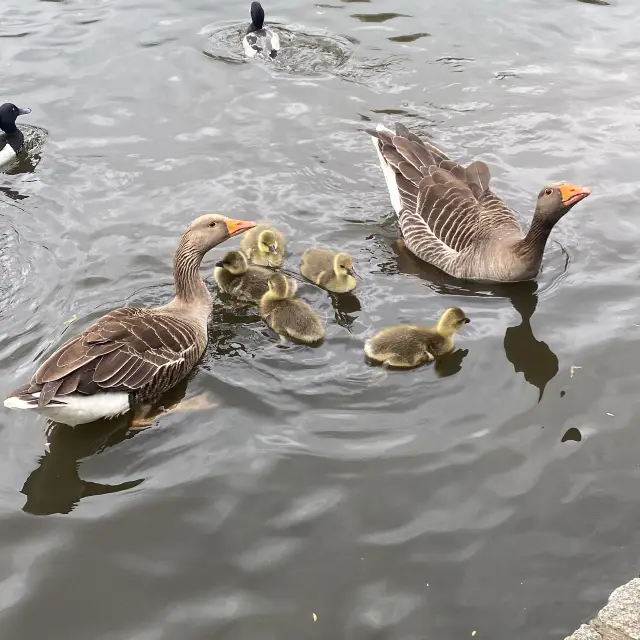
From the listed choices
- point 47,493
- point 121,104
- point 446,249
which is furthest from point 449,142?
point 47,493

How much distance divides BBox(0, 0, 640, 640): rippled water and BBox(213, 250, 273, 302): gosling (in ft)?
0.86

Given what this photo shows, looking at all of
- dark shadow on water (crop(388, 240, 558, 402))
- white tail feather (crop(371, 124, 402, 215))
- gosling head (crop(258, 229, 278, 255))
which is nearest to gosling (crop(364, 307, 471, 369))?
dark shadow on water (crop(388, 240, 558, 402))

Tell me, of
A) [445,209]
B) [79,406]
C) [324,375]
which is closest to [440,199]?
[445,209]

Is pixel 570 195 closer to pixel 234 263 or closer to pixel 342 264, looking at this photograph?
pixel 342 264

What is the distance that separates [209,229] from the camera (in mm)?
6699

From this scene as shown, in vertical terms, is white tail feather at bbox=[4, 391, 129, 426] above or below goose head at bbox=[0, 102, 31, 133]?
below

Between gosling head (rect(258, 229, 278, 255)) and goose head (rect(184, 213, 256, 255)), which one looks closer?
goose head (rect(184, 213, 256, 255))

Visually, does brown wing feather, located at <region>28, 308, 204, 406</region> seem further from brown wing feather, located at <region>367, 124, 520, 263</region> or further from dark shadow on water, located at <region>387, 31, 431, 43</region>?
dark shadow on water, located at <region>387, 31, 431, 43</region>

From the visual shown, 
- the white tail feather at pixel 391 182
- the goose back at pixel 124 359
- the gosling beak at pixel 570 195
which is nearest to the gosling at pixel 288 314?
the goose back at pixel 124 359

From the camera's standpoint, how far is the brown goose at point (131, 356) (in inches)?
211

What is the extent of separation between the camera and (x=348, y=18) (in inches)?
526

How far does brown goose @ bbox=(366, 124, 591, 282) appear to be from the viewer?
7391 mm

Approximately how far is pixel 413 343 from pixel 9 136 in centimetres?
648

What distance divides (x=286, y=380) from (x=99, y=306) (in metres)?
2.09
